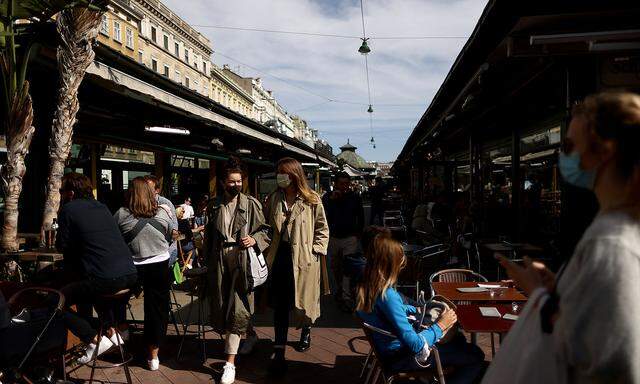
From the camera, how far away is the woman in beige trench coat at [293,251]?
13.1 feet

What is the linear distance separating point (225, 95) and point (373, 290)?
189 feet

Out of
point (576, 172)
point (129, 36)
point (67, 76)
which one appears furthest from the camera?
point (129, 36)

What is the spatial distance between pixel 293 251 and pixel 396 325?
1.42m

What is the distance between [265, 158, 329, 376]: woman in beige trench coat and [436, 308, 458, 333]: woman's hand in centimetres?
135

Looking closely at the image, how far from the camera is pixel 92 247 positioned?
367cm

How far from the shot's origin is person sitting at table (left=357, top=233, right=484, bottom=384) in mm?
2790

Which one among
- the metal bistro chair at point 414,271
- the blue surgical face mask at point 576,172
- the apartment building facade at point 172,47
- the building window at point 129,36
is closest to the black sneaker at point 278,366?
the metal bistro chair at point 414,271

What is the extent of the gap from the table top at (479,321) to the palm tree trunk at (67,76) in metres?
3.82

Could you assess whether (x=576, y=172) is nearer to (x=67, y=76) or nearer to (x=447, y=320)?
(x=447, y=320)

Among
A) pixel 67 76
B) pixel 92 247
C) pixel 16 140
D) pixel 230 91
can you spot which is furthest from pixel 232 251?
pixel 230 91

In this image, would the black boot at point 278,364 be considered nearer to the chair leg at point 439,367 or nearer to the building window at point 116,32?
the chair leg at point 439,367

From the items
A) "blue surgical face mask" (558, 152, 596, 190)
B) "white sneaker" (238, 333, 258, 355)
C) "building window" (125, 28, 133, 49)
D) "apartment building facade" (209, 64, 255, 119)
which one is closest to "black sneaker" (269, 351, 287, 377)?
"white sneaker" (238, 333, 258, 355)

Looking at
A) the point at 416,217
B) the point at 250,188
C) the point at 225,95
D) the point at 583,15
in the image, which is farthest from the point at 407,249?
the point at 225,95

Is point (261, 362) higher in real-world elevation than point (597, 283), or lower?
lower
